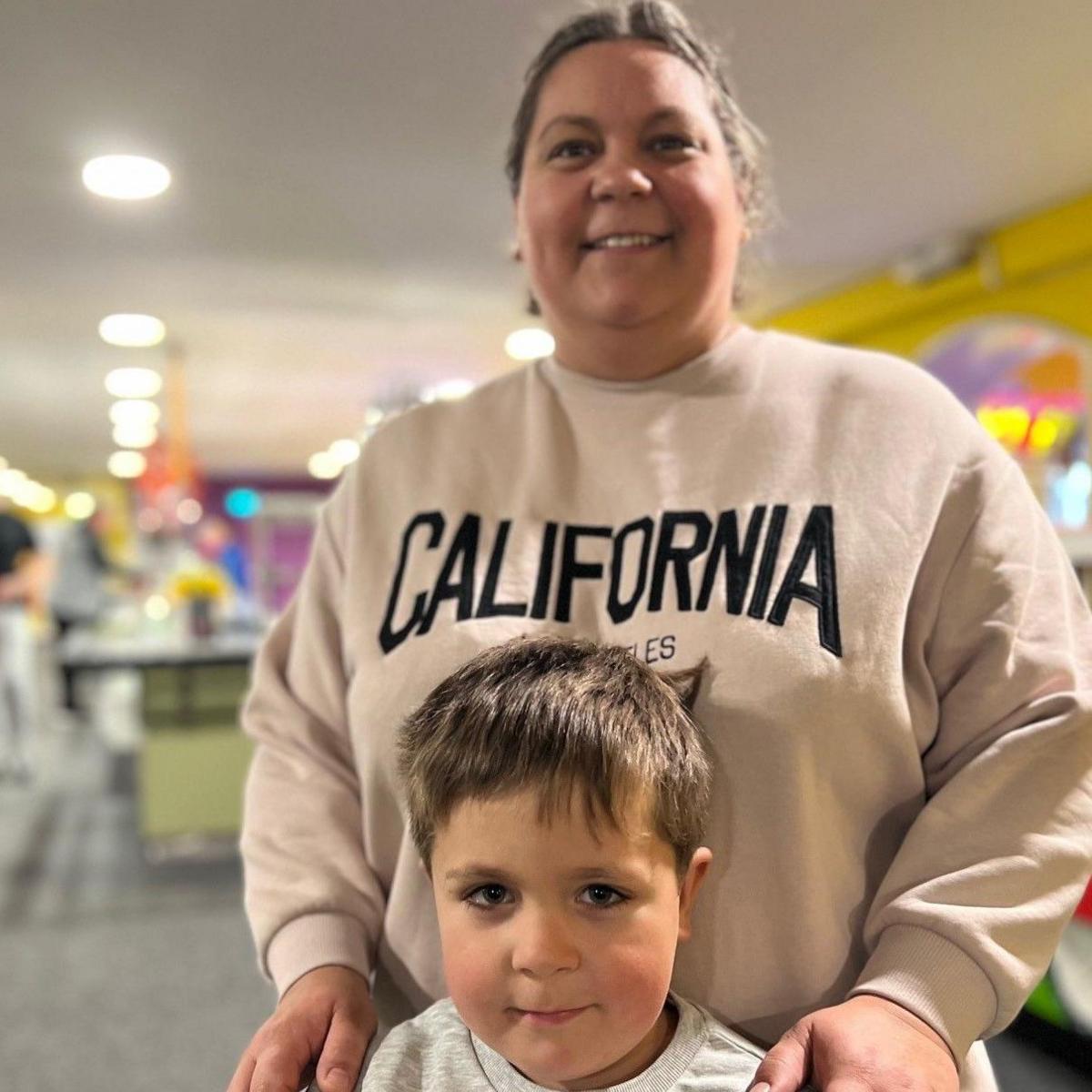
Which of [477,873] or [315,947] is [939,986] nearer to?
[477,873]

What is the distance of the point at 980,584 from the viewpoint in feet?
2.97

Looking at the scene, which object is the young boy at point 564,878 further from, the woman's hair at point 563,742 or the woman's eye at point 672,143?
the woman's eye at point 672,143

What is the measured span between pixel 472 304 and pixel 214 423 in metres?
4.75

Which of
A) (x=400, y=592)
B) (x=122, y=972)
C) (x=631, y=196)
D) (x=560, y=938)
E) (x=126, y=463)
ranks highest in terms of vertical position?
(x=126, y=463)

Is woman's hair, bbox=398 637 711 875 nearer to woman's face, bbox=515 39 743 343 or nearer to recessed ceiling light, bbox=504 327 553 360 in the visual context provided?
woman's face, bbox=515 39 743 343

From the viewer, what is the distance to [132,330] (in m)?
5.19

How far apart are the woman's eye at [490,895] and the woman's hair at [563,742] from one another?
0.06 m

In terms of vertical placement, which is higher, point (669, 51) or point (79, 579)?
point (669, 51)

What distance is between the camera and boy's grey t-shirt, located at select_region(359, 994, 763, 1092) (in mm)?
807

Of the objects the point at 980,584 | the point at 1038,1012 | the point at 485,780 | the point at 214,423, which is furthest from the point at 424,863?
the point at 214,423

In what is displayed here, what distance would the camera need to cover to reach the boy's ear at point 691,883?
0.86 meters

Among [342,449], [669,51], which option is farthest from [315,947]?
[342,449]

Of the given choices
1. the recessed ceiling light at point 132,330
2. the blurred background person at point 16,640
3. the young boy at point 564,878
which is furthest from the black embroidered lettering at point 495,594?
the blurred background person at point 16,640

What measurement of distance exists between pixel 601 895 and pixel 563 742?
0.12 meters
